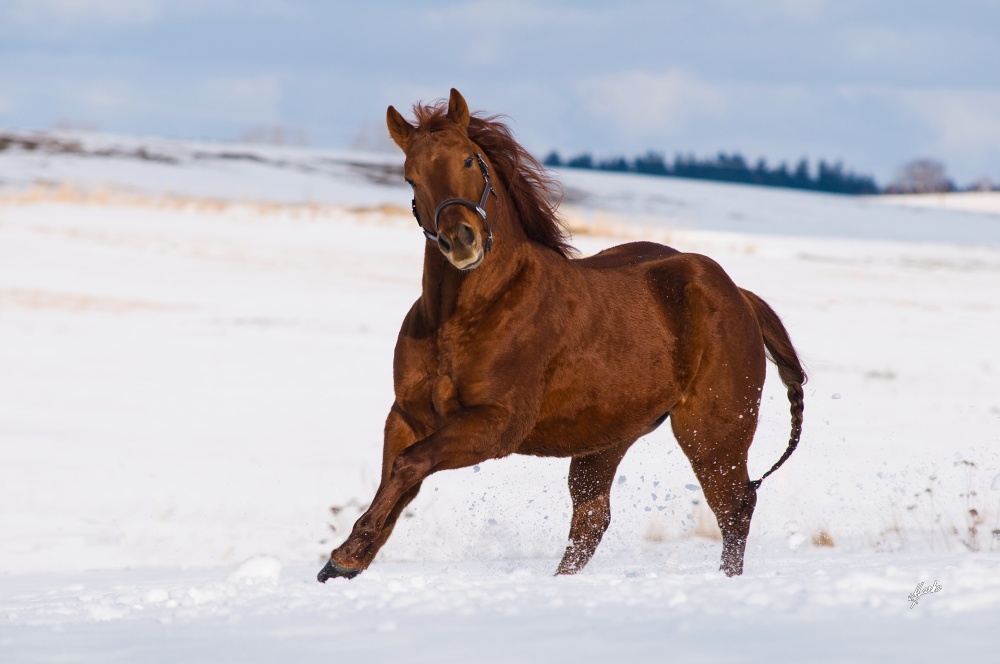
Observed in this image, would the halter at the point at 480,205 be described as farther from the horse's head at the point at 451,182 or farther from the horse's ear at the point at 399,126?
the horse's ear at the point at 399,126

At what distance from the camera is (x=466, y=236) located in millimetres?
3934

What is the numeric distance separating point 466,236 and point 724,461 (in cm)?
202

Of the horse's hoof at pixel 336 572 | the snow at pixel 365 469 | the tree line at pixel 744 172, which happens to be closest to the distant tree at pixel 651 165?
the tree line at pixel 744 172

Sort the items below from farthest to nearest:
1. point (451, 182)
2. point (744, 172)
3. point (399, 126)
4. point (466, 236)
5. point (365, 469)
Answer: point (744, 172), point (365, 469), point (399, 126), point (451, 182), point (466, 236)

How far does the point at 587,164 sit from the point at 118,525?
47.3 meters

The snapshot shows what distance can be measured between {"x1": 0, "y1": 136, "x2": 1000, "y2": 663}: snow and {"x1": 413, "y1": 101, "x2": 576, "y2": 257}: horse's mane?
1400 millimetres

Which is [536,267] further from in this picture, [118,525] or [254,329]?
[254,329]

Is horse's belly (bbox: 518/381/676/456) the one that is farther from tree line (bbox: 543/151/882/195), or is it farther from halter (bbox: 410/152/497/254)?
tree line (bbox: 543/151/882/195)

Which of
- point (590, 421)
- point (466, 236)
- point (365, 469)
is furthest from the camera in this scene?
point (365, 469)

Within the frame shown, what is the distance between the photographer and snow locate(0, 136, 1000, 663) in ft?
10.0

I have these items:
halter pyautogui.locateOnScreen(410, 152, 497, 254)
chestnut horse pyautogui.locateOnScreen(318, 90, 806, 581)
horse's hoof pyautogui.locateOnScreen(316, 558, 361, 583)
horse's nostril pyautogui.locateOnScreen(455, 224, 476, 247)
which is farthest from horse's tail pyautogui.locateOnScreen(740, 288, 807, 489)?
horse's hoof pyautogui.locateOnScreen(316, 558, 361, 583)

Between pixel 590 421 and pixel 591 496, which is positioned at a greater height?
pixel 590 421

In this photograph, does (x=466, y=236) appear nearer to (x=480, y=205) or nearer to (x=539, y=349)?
(x=480, y=205)

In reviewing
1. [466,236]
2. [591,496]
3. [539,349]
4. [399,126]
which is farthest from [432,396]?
[591,496]
